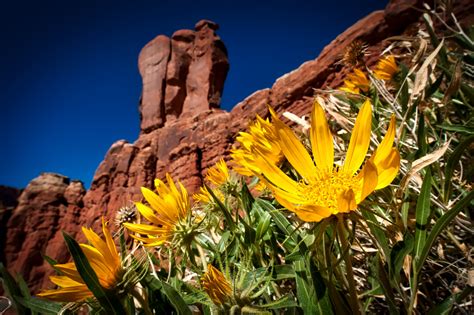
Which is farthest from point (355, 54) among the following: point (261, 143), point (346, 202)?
point (346, 202)

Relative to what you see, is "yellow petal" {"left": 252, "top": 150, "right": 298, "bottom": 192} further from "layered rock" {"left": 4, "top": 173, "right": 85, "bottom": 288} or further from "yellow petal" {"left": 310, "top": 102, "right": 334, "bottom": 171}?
"layered rock" {"left": 4, "top": 173, "right": 85, "bottom": 288}

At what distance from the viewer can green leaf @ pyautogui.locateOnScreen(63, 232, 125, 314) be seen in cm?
44

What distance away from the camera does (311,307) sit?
0.43 m

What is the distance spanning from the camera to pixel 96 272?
51 centimetres

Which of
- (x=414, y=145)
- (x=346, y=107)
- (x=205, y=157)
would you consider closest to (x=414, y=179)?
(x=414, y=145)

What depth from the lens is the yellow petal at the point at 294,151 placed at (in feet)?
1.71

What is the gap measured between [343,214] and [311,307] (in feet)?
0.53

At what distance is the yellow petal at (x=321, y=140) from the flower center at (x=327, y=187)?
0.02 meters

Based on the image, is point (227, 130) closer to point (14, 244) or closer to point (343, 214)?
point (14, 244)

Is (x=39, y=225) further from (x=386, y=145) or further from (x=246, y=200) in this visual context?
(x=386, y=145)

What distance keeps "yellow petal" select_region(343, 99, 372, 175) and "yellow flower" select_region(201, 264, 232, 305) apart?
28 centimetres

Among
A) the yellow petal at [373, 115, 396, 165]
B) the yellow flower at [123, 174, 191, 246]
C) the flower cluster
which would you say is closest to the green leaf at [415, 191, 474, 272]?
the flower cluster

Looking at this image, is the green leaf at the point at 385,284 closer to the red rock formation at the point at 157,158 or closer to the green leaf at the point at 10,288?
the green leaf at the point at 10,288

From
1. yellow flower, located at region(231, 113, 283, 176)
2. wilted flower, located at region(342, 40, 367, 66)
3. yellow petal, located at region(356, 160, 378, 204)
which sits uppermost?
wilted flower, located at region(342, 40, 367, 66)
